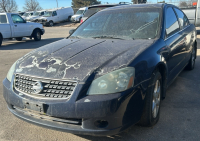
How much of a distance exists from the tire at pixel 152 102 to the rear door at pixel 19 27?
38.6 ft

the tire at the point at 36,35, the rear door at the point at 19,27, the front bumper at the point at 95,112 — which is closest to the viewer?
the front bumper at the point at 95,112

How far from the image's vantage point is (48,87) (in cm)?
251

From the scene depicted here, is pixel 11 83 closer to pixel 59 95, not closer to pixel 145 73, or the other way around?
pixel 59 95

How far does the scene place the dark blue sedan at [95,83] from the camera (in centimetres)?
236

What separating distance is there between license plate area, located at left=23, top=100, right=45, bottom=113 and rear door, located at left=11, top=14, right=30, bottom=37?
11.5m

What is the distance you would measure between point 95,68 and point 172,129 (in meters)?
1.37

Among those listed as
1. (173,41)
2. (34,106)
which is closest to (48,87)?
(34,106)

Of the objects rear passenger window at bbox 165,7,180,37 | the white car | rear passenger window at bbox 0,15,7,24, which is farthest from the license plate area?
rear passenger window at bbox 0,15,7,24

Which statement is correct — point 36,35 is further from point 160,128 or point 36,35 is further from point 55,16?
point 55,16

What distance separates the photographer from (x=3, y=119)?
344cm

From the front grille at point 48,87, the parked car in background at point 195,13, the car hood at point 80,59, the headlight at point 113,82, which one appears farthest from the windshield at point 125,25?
the parked car in background at point 195,13

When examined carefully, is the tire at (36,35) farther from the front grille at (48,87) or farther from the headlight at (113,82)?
the headlight at (113,82)

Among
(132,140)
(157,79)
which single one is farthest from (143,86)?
(132,140)

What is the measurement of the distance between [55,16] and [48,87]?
29541 millimetres
